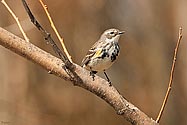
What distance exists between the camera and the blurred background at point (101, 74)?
13.8 feet

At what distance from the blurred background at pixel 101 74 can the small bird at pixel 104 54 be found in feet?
5.63

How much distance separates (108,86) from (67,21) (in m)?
3.46

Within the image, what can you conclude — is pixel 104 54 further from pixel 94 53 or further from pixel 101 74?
pixel 101 74

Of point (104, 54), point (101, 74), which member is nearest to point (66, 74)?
point (104, 54)

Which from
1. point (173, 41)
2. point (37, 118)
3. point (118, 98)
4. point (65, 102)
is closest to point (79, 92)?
point (65, 102)

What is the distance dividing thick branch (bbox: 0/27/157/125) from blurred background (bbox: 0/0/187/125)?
9.04ft

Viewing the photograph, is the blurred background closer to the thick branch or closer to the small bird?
the small bird

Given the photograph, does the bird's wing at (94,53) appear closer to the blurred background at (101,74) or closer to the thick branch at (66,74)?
the thick branch at (66,74)

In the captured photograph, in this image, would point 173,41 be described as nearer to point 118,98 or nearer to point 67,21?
point 67,21

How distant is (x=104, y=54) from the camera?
6.70 ft

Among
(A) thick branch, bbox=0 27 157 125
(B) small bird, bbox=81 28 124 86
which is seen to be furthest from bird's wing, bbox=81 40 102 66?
(A) thick branch, bbox=0 27 157 125

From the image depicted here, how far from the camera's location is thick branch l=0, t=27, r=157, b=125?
3.47ft

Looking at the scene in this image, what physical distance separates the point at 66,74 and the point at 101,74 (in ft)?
10.4

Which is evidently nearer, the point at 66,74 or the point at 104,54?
the point at 66,74
